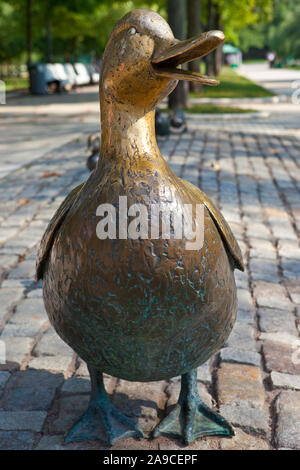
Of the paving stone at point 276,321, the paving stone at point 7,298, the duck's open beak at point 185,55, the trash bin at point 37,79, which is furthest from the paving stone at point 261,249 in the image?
the trash bin at point 37,79

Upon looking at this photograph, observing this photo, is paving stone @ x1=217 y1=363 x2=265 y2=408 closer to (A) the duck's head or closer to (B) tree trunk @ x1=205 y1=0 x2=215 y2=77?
(A) the duck's head

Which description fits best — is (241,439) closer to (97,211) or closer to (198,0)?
(97,211)

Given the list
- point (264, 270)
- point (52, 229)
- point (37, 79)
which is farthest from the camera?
point (37, 79)

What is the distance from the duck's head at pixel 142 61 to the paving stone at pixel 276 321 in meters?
1.98

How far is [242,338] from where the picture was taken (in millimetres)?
3297

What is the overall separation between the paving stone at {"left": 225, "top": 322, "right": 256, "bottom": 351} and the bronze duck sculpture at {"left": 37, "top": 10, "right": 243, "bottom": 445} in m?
1.09

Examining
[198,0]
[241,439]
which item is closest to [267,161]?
[241,439]

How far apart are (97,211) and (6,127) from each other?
37.7 ft

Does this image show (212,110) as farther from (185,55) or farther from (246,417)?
(185,55)

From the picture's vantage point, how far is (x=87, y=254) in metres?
1.98

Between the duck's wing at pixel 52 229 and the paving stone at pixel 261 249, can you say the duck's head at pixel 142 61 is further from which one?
the paving stone at pixel 261 249

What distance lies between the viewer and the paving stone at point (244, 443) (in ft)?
7.73

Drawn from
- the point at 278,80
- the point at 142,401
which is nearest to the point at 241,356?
the point at 142,401

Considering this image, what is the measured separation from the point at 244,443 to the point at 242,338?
972 mm
